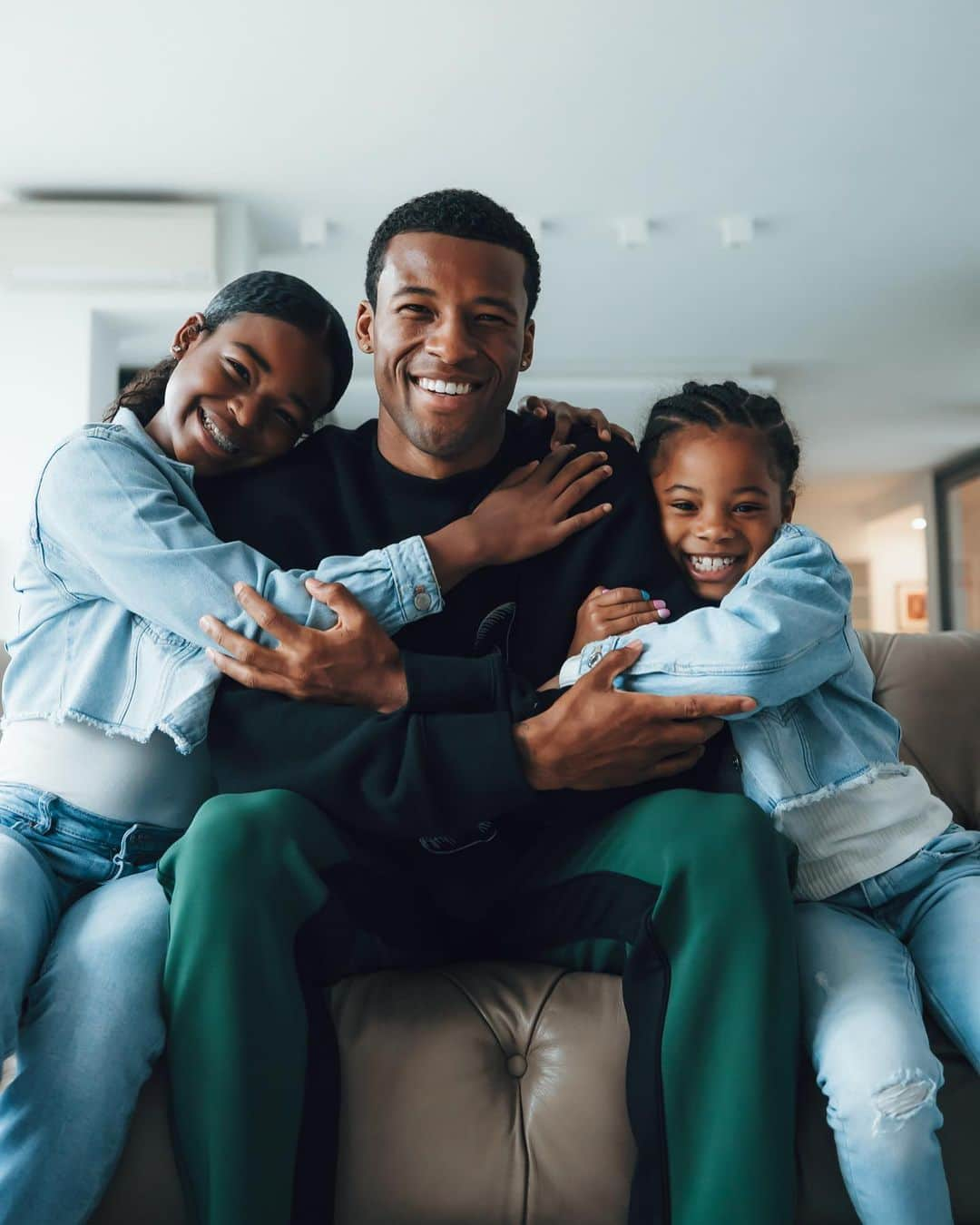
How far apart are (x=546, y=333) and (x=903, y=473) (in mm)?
4760

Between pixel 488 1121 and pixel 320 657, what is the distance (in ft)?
1.57

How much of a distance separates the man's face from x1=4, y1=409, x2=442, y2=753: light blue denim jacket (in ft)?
0.77

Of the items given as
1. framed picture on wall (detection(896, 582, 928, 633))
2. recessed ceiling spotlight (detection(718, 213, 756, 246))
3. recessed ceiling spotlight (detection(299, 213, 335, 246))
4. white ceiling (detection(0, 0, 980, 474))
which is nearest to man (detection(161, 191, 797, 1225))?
white ceiling (detection(0, 0, 980, 474))

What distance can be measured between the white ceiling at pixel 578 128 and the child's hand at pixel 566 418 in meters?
2.10

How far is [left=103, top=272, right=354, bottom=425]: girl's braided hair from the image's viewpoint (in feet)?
4.80

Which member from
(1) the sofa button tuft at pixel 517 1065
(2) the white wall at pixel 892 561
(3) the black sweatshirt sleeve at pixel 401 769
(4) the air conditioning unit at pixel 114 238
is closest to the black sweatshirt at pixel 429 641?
(3) the black sweatshirt sleeve at pixel 401 769

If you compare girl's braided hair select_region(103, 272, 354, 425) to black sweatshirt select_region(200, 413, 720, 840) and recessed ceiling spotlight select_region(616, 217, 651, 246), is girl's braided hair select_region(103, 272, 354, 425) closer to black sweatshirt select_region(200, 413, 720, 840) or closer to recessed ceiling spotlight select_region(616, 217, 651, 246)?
black sweatshirt select_region(200, 413, 720, 840)

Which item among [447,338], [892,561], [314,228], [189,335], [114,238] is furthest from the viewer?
[892,561]

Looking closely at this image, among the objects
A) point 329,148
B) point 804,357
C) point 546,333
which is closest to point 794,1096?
point 329,148

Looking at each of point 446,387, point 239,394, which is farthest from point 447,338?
point 239,394

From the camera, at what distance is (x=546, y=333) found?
19.4 ft

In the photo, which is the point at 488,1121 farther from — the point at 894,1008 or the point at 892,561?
the point at 892,561

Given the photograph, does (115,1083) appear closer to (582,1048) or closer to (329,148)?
(582,1048)

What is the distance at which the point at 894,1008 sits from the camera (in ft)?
3.24
